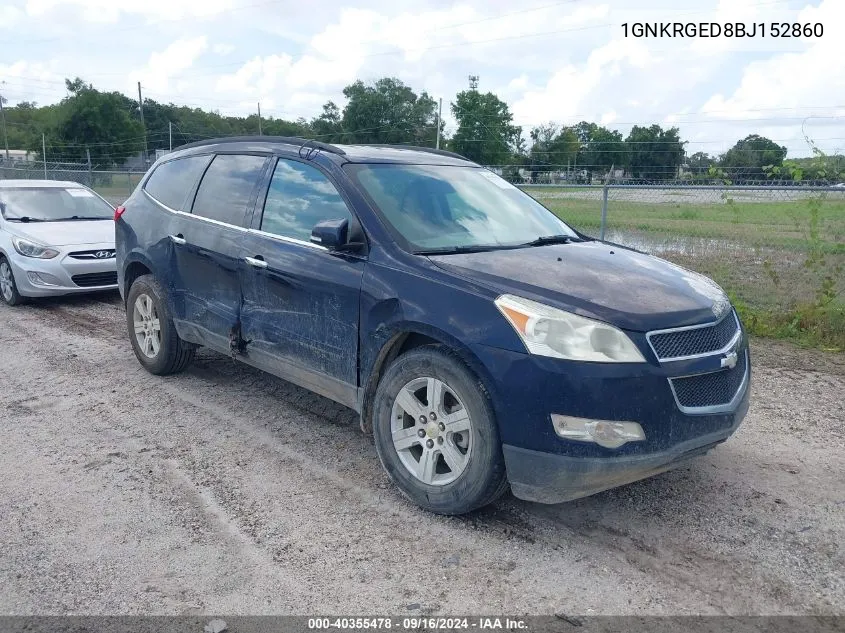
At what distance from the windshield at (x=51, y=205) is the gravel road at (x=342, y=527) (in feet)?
18.0

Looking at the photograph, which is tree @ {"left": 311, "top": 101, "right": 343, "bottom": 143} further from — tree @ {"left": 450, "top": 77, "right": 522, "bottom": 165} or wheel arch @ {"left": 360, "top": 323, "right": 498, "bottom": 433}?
wheel arch @ {"left": 360, "top": 323, "right": 498, "bottom": 433}

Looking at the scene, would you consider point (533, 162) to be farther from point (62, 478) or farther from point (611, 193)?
point (62, 478)

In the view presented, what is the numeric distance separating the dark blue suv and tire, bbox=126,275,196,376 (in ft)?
0.78

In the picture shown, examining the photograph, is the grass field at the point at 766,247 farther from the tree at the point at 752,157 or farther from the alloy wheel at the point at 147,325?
the alloy wheel at the point at 147,325


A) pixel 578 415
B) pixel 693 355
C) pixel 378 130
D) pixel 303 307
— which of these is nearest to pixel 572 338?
pixel 578 415

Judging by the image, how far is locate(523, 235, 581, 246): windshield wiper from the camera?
4.42 m

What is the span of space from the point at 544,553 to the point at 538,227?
218 cm

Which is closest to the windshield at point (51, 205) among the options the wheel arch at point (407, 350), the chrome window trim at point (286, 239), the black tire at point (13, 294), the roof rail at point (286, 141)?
the black tire at point (13, 294)

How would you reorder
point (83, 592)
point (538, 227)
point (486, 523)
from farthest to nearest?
point (538, 227) → point (486, 523) → point (83, 592)

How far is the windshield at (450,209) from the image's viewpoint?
4164mm

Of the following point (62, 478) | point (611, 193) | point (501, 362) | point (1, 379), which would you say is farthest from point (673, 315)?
point (611, 193)

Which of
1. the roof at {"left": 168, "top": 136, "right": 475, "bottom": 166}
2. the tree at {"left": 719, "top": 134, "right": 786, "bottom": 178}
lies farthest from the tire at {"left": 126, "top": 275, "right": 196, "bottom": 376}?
the tree at {"left": 719, "top": 134, "right": 786, "bottom": 178}

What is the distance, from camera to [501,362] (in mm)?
3287

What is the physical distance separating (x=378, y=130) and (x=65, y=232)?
5976 centimetres
